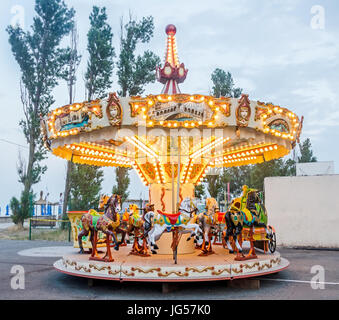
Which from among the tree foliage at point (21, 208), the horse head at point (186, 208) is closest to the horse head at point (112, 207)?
the horse head at point (186, 208)

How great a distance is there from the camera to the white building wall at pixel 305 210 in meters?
14.0

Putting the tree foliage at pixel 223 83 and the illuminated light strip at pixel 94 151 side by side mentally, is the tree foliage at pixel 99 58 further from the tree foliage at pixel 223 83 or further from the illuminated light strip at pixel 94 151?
the illuminated light strip at pixel 94 151

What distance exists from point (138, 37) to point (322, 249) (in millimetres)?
18463

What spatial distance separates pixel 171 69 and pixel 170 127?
3146mm

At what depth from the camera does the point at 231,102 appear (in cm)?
689

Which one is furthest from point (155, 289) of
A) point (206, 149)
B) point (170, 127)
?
point (206, 149)

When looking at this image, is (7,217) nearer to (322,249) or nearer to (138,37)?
(138,37)

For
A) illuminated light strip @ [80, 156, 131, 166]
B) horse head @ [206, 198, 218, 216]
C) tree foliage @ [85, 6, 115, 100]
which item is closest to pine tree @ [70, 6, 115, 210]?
tree foliage @ [85, 6, 115, 100]

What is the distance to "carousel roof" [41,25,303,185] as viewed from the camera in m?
6.75

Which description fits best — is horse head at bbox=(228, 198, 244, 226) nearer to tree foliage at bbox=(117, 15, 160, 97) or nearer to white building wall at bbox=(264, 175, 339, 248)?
white building wall at bbox=(264, 175, 339, 248)

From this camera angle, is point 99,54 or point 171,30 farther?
point 99,54

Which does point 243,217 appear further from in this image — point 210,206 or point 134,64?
point 134,64

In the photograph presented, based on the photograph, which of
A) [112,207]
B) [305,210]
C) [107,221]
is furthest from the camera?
[305,210]

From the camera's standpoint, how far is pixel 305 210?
14.4 meters
